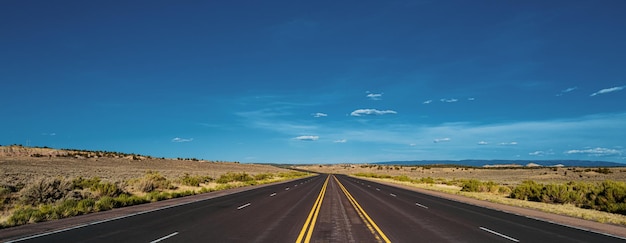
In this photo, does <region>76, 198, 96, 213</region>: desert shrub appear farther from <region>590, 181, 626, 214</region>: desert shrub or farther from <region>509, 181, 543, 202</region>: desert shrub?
<region>509, 181, 543, 202</region>: desert shrub

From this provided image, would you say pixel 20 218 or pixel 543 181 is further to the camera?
pixel 543 181

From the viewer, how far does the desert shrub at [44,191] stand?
1900 centimetres

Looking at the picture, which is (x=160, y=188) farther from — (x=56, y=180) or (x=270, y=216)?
(x=270, y=216)

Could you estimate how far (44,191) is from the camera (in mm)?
19859

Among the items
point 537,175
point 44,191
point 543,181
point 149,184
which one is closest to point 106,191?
point 44,191

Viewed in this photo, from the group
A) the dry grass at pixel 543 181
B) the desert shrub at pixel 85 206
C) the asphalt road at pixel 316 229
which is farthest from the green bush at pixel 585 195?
the desert shrub at pixel 85 206

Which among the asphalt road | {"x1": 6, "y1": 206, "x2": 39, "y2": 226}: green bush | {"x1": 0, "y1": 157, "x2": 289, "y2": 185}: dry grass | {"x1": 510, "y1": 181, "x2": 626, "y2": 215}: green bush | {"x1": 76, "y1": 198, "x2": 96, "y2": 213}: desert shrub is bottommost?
the asphalt road

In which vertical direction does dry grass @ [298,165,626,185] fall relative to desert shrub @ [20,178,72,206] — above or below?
above

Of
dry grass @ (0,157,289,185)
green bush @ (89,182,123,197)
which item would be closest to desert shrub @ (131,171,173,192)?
green bush @ (89,182,123,197)

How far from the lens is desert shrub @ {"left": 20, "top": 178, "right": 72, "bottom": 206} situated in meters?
19.0

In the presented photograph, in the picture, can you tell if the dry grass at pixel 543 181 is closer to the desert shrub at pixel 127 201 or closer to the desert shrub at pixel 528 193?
the desert shrub at pixel 528 193

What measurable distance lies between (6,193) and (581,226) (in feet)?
83.0

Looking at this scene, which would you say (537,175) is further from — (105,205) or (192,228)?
(192,228)

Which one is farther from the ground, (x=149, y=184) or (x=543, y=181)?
(x=543, y=181)
